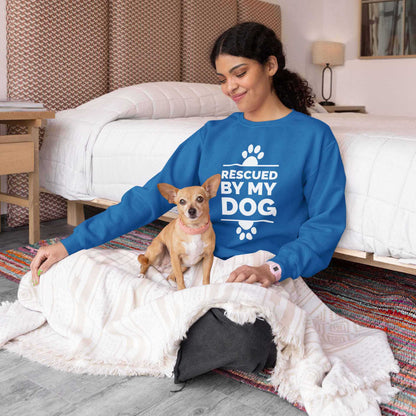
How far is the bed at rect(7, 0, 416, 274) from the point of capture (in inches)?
63.8

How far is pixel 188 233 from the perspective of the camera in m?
1.46

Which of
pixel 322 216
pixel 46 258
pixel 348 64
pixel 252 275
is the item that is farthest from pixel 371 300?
pixel 348 64

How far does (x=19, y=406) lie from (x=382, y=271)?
155 cm

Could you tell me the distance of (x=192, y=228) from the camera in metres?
1.45

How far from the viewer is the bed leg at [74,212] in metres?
2.83

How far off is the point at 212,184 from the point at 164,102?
1469 millimetres

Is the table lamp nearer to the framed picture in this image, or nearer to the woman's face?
the framed picture

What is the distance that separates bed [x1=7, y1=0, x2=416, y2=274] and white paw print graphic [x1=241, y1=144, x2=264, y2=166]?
34 cm

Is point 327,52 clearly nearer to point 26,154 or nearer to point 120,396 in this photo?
point 26,154

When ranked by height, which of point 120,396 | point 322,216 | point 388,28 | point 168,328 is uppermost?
point 388,28

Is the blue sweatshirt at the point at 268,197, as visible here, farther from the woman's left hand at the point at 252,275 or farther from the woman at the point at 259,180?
the woman's left hand at the point at 252,275

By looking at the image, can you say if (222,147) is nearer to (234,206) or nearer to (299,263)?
(234,206)

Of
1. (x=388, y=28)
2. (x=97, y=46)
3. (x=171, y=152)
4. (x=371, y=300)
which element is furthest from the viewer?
(x=388, y=28)

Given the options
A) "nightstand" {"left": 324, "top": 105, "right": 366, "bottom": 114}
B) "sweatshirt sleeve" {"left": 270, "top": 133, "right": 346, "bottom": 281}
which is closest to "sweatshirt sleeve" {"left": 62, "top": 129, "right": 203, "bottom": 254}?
"sweatshirt sleeve" {"left": 270, "top": 133, "right": 346, "bottom": 281}
